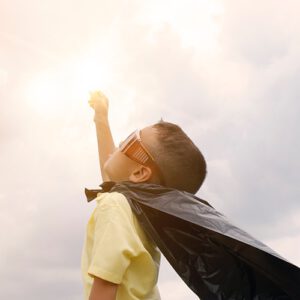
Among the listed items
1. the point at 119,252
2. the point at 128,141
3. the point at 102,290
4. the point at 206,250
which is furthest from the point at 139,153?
the point at 102,290

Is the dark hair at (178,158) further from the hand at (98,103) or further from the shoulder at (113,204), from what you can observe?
the hand at (98,103)

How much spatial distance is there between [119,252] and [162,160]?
119cm

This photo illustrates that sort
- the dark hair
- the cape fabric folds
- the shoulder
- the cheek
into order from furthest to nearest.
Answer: the cheek → the dark hair → the cape fabric folds → the shoulder

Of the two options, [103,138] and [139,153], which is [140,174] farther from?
[103,138]

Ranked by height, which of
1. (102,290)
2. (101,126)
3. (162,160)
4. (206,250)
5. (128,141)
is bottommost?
(102,290)

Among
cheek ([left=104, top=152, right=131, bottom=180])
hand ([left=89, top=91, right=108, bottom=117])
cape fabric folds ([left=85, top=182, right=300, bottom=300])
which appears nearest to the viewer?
cape fabric folds ([left=85, top=182, right=300, bottom=300])

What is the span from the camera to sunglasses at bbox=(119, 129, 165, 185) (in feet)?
16.1

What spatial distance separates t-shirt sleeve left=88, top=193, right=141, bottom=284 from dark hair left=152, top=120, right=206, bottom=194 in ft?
2.46

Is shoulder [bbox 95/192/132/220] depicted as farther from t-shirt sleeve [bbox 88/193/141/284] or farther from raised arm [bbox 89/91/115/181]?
raised arm [bbox 89/91/115/181]

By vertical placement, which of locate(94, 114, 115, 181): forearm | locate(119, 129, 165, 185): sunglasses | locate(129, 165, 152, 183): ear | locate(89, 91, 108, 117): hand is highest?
locate(89, 91, 108, 117): hand

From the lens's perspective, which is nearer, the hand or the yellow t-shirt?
the yellow t-shirt

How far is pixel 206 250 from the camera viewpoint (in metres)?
4.57

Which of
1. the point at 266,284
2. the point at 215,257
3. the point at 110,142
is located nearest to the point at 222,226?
the point at 215,257

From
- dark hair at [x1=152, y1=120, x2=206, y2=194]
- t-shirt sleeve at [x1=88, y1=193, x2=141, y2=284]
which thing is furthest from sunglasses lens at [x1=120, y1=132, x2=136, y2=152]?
t-shirt sleeve at [x1=88, y1=193, x2=141, y2=284]
